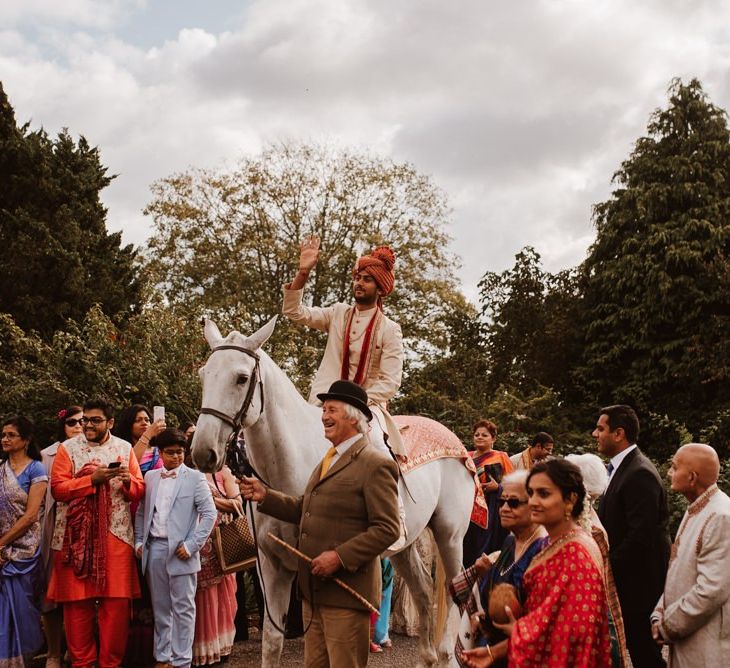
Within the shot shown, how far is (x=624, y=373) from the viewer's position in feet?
82.4

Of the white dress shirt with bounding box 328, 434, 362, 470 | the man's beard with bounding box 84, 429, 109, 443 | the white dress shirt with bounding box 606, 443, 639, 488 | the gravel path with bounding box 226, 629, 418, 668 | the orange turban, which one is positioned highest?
the orange turban

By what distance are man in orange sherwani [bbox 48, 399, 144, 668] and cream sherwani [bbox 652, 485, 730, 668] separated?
4.22 metres

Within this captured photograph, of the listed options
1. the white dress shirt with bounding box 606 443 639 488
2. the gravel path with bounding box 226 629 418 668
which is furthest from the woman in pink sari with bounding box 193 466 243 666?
the white dress shirt with bounding box 606 443 639 488

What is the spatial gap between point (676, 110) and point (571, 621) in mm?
26139

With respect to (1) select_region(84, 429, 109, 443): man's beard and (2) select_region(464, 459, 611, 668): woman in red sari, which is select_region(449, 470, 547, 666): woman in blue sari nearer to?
(2) select_region(464, 459, 611, 668): woman in red sari

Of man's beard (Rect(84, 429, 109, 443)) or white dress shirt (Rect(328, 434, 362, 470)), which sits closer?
white dress shirt (Rect(328, 434, 362, 470))

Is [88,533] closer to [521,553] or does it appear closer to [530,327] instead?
[521,553]

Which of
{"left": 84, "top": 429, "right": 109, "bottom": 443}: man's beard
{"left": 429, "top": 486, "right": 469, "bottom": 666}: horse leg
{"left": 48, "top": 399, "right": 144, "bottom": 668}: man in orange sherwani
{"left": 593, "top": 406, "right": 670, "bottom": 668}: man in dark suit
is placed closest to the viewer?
{"left": 593, "top": 406, "right": 670, "bottom": 668}: man in dark suit

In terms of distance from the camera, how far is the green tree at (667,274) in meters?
23.8

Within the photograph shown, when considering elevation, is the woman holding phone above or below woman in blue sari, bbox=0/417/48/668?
above

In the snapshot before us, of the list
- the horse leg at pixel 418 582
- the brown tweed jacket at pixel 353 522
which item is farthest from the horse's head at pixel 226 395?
the horse leg at pixel 418 582

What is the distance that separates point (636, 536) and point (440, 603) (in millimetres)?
2523

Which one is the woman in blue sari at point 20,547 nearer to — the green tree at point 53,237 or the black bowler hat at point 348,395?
the black bowler hat at point 348,395

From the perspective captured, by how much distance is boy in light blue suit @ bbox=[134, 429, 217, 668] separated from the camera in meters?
7.12
